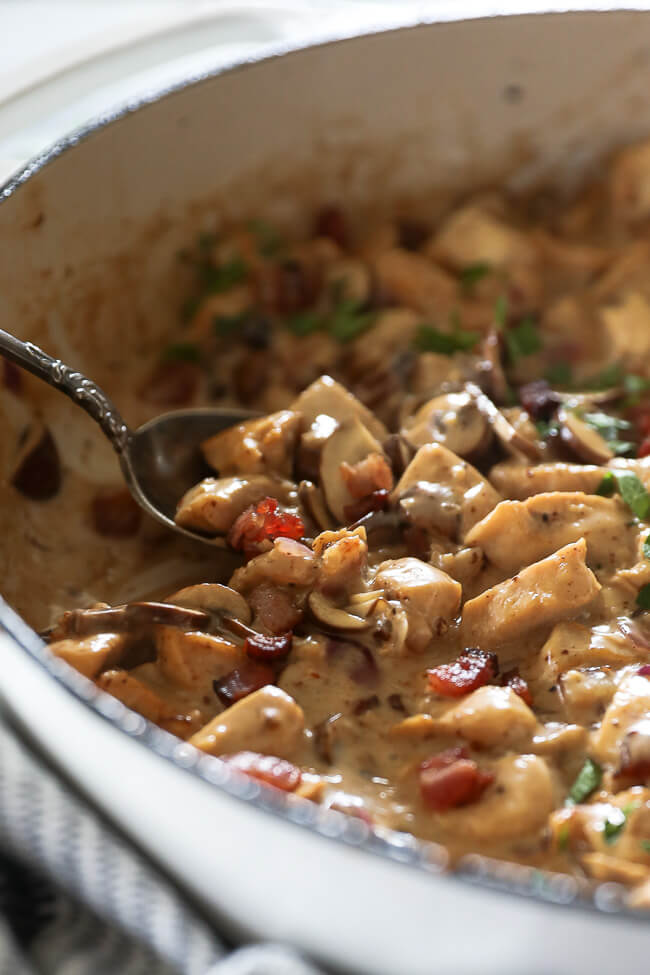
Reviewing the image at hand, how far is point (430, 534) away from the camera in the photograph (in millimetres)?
1896

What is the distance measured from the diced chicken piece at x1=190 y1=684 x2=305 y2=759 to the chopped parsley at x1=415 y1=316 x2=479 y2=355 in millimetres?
1105

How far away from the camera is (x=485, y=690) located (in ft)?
5.16

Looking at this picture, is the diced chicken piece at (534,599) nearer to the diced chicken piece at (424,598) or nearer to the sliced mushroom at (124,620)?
the diced chicken piece at (424,598)

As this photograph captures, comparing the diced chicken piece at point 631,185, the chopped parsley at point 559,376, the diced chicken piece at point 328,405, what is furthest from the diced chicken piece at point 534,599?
the diced chicken piece at point 631,185

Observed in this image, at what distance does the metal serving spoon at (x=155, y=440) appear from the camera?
6.27 feet

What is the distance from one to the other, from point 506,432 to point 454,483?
189mm

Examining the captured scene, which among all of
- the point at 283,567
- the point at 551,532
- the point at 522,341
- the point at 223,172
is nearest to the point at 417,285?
the point at 522,341

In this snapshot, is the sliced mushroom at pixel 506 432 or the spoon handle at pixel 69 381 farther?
the sliced mushroom at pixel 506 432

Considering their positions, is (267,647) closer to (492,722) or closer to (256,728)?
(256,728)

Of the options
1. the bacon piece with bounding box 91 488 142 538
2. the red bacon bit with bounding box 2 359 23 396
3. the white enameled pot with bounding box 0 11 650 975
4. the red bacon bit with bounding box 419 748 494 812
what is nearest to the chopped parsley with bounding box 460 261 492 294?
the white enameled pot with bounding box 0 11 650 975

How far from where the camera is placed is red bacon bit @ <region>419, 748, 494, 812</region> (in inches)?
57.3

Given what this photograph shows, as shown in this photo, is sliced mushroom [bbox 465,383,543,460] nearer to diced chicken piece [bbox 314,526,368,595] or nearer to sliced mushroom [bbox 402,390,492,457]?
sliced mushroom [bbox 402,390,492,457]

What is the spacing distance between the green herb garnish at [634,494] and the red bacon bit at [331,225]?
1.01 meters

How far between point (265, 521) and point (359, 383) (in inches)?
23.5
